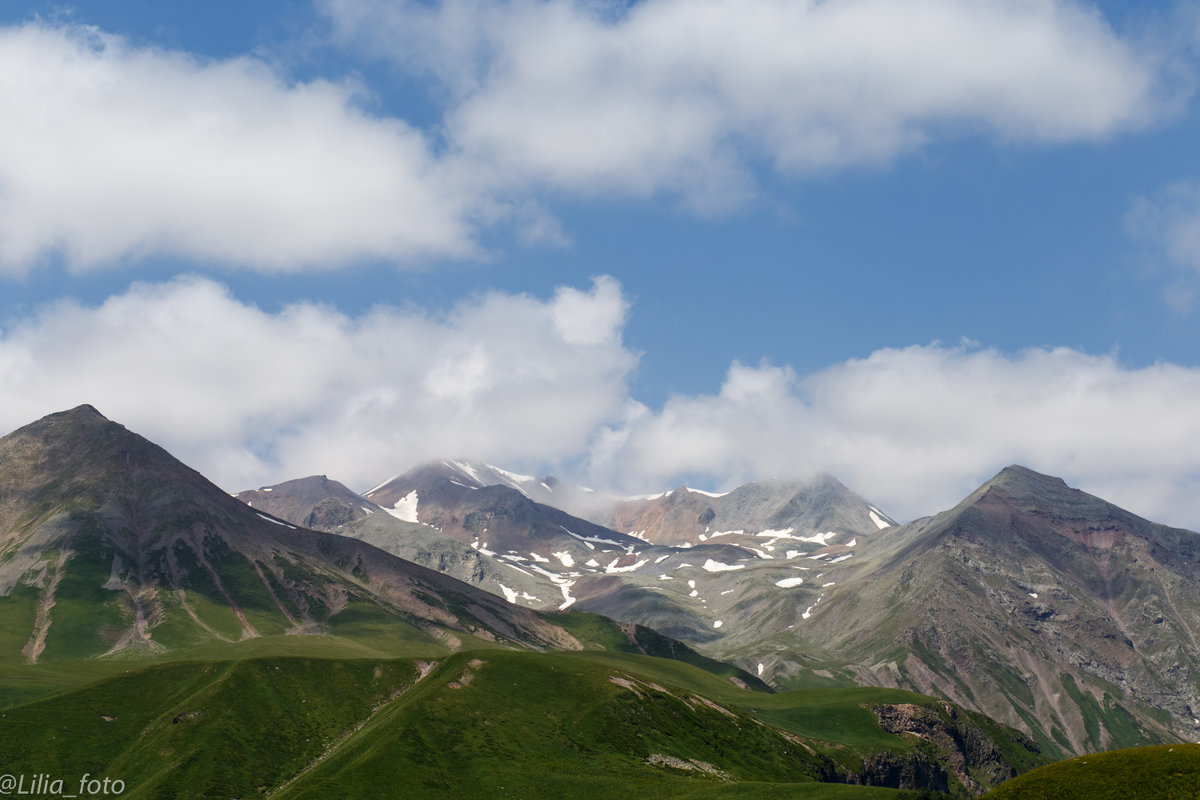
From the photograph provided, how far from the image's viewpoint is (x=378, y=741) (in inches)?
6299

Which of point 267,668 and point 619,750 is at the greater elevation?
point 267,668

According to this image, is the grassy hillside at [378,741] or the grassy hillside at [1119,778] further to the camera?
the grassy hillside at [378,741]

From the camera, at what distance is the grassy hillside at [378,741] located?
148250 mm

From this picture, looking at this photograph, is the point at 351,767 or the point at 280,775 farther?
the point at 280,775

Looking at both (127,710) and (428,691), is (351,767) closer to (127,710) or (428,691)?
(428,691)

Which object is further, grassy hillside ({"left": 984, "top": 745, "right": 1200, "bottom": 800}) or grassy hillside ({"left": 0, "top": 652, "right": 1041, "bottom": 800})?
grassy hillside ({"left": 0, "top": 652, "right": 1041, "bottom": 800})

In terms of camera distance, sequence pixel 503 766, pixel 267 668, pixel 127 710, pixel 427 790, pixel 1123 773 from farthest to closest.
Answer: pixel 267 668, pixel 127 710, pixel 503 766, pixel 427 790, pixel 1123 773

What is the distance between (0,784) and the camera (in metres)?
A: 149

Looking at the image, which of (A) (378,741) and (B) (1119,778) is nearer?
(B) (1119,778)

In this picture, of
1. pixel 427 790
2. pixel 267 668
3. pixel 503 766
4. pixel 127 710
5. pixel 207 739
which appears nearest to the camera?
pixel 427 790

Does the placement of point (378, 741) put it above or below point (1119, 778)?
above

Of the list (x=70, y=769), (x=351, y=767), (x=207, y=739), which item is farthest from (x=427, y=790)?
(x=70, y=769)

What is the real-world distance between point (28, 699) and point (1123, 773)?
634 ft

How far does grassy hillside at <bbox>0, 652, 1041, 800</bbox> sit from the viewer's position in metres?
148
